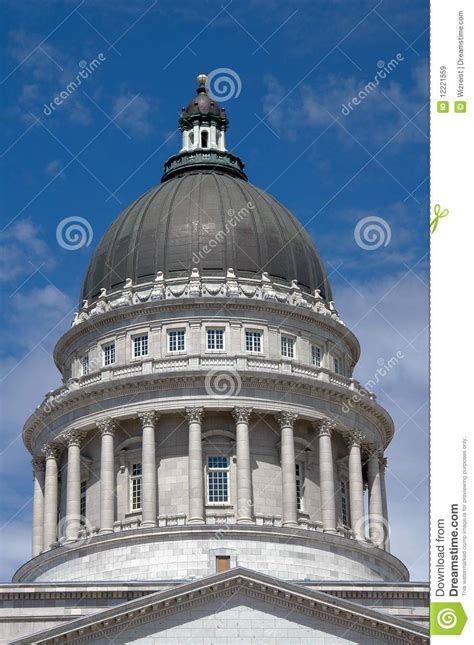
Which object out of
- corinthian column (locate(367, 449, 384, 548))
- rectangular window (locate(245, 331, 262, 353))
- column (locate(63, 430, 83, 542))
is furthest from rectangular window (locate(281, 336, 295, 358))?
column (locate(63, 430, 83, 542))

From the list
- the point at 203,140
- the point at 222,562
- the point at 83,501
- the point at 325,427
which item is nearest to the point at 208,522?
the point at 222,562

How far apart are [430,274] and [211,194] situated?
4799 cm

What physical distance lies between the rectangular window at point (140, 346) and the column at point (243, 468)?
6.13 m

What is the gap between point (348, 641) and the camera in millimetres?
49906

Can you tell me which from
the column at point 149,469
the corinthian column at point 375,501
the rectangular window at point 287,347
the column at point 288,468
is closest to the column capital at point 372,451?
the corinthian column at point 375,501

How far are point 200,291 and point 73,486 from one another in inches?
461

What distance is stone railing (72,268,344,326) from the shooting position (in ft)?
227

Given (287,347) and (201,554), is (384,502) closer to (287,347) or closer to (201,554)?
(287,347)

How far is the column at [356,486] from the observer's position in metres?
67.2

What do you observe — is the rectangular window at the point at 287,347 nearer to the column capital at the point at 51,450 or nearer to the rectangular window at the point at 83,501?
the rectangular window at the point at 83,501

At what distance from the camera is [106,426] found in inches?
2613
